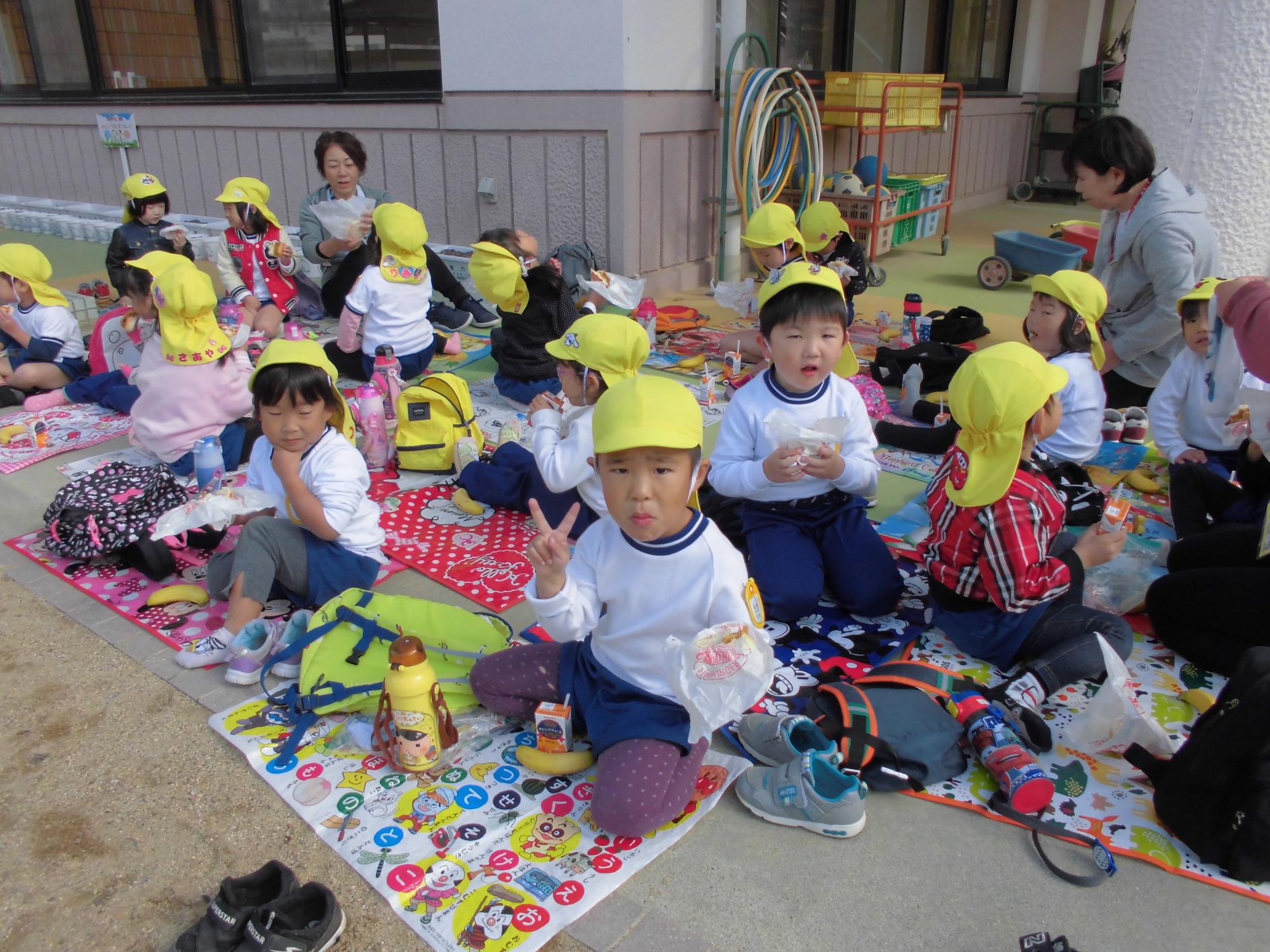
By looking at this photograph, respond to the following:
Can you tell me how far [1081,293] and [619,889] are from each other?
300cm

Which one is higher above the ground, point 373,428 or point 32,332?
point 32,332

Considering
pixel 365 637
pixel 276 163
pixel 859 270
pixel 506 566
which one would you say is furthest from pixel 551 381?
pixel 276 163

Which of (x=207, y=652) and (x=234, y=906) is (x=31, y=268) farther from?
(x=234, y=906)

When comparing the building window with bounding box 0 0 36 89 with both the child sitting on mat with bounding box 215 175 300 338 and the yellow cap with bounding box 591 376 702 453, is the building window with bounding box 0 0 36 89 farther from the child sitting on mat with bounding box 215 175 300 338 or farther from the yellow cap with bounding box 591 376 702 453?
the yellow cap with bounding box 591 376 702 453

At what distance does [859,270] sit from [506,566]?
12.2ft

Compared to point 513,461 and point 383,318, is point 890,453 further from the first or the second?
point 383,318

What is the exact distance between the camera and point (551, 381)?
17.7 ft

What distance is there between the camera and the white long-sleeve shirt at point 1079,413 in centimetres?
389

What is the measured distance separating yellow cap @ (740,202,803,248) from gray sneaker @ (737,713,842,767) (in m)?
3.36

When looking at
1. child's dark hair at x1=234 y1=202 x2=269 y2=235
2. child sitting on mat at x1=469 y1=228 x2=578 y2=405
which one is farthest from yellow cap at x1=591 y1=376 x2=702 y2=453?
child's dark hair at x1=234 y1=202 x2=269 y2=235

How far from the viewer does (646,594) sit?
2.39m

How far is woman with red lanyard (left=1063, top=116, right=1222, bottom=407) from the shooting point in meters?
4.54

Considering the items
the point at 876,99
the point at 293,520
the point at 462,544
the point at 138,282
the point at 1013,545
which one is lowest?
the point at 462,544

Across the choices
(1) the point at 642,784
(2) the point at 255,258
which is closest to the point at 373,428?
(2) the point at 255,258
